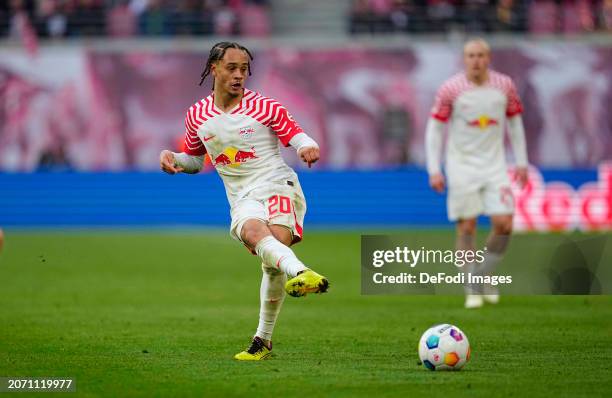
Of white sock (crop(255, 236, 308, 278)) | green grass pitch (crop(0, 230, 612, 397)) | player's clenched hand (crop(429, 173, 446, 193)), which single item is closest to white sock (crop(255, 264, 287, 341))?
green grass pitch (crop(0, 230, 612, 397))

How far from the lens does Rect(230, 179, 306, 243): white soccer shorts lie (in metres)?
8.98

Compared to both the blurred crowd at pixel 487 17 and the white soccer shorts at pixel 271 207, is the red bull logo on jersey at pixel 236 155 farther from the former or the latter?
the blurred crowd at pixel 487 17

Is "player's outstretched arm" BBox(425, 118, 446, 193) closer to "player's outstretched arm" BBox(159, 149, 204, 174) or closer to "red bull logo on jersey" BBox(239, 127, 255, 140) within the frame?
"player's outstretched arm" BBox(159, 149, 204, 174)

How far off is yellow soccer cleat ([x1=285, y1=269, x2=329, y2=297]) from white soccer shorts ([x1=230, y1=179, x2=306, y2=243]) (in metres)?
1.03

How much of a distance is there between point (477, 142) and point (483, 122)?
0.23 metres

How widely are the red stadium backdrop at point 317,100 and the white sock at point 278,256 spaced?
23459mm

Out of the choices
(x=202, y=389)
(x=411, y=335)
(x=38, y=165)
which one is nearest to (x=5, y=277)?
(x=411, y=335)

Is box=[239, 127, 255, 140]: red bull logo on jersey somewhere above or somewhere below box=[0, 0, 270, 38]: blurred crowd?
below

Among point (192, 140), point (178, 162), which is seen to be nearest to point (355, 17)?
point (192, 140)

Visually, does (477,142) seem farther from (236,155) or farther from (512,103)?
(236,155)

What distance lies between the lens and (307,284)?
795 cm

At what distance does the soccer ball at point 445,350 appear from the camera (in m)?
8.46

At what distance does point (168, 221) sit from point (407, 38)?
29.1ft

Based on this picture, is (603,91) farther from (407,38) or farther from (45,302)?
(45,302)
